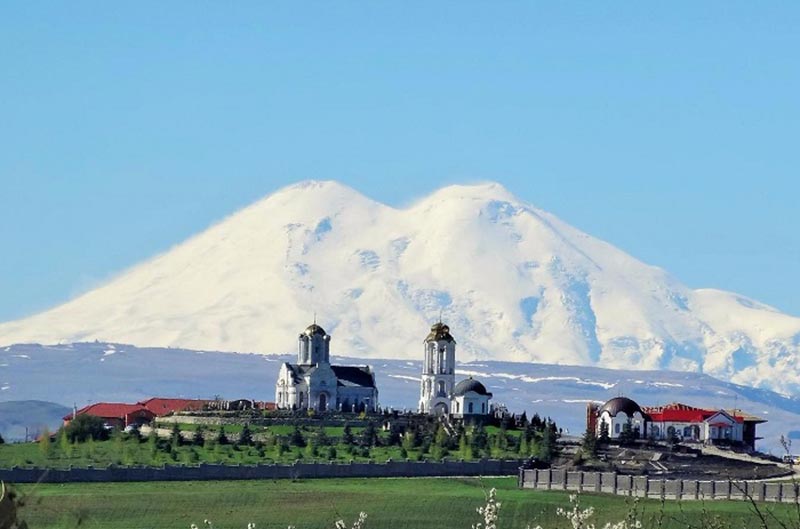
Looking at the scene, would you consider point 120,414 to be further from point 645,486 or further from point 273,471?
point 645,486

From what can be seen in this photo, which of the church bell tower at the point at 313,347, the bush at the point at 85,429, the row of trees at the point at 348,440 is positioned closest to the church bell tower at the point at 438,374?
the church bell tower at the point at 313,347

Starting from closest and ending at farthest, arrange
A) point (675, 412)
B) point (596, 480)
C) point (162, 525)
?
point (162, 525) < point (596, 480) < point (675, 412)

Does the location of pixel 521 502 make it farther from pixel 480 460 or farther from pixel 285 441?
pixel 285 441

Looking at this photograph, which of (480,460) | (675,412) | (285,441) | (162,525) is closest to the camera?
(162,525)

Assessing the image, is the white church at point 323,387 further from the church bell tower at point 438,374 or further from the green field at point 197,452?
the green field at point 197,452

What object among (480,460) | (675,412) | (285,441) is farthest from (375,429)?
(675,412)

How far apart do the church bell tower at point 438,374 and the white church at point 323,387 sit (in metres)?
3.23

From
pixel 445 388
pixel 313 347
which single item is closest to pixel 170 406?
pixel 313 347

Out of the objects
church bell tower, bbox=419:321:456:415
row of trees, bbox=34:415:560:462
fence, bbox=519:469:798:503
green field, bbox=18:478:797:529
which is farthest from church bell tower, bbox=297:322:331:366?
green field, bbox=18:478:797:529

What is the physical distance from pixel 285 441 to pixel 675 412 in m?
32.3

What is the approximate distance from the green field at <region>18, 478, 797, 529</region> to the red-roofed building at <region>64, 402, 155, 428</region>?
3871cm

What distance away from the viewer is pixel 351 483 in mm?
100562

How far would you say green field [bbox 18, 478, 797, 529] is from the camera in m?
83.8

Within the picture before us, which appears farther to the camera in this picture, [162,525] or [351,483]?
[351,483]
